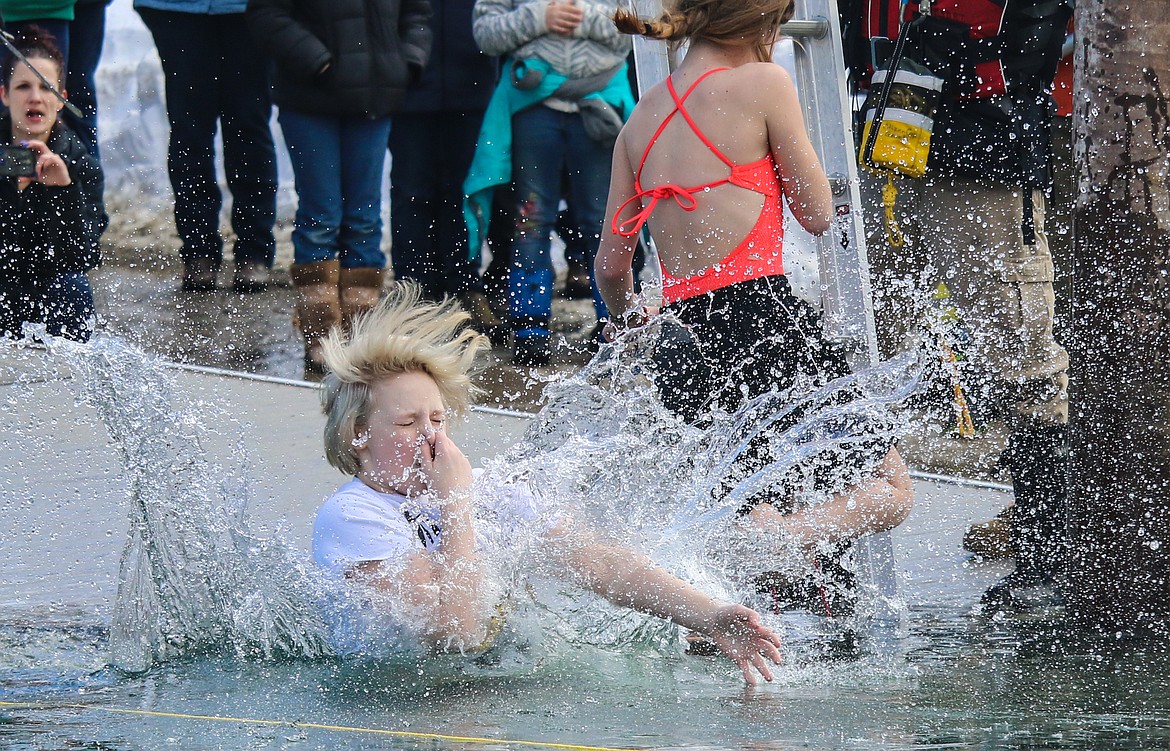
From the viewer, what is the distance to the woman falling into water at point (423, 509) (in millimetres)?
3443

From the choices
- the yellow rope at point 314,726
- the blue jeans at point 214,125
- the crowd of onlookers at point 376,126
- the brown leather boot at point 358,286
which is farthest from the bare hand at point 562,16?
the yellow rope at point 314,726

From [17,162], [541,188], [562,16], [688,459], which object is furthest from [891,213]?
[17,162]

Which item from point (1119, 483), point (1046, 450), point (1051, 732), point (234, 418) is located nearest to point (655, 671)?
point (1051, 732)

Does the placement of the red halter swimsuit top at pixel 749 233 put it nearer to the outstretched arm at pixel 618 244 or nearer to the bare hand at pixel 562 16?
the outstretched arm at pixel 618 244

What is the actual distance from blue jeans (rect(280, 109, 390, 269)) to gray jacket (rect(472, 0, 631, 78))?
62 cm

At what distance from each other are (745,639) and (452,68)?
470cm

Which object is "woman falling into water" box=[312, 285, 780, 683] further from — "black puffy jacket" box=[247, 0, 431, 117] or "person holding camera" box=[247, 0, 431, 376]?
"black puffy jacket" box=[247, 0, 431, 117]

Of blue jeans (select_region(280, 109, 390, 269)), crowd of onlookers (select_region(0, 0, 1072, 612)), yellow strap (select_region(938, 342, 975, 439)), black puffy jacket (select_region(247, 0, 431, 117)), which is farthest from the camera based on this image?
blue jeans (select_region(280, 109, 390, 269))

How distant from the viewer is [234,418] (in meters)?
5.91

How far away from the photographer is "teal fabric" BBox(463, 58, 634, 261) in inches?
275

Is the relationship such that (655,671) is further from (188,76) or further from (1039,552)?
(188,76)

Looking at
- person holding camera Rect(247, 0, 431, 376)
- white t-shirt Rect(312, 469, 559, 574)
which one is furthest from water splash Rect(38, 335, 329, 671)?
person holding camera Rect(247, 0, 431, 376)

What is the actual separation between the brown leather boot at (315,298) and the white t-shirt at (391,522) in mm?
3460

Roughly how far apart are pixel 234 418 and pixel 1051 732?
3680 millimetres
